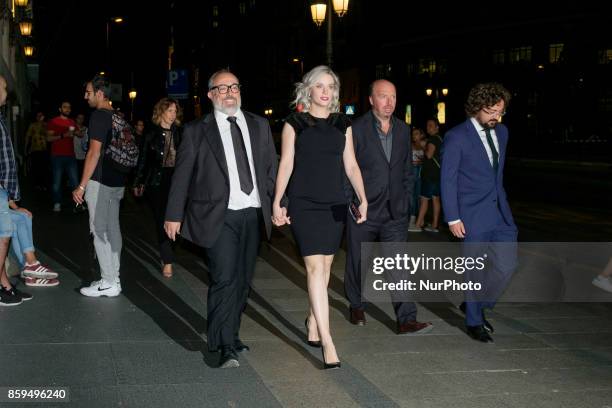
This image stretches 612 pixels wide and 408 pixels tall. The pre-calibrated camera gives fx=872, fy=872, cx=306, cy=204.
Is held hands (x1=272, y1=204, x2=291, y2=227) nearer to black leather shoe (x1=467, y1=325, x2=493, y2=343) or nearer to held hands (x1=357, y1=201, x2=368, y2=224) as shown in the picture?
held hands (x1=357, y1=201, x2=368, y2=224)

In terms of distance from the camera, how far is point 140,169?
898 cm

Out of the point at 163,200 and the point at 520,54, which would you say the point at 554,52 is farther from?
the point at 163,200

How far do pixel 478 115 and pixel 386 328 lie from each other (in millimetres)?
1828

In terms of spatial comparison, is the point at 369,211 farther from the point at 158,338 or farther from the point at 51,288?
the point at 51,288

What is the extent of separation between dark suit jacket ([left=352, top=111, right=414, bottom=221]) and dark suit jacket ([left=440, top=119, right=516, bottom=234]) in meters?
0.46

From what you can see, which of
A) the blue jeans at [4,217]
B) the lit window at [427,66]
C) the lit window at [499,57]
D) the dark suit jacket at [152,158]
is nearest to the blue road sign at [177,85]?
the dark suit jacket at [152,158]

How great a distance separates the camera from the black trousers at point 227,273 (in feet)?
18.8

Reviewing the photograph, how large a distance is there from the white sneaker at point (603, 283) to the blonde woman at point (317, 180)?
395 centimetres

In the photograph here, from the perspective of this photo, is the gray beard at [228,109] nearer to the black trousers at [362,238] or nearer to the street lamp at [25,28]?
the black trousers at [362,238]

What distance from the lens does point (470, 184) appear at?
6.58 m

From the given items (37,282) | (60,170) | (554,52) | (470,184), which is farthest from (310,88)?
(554,52)

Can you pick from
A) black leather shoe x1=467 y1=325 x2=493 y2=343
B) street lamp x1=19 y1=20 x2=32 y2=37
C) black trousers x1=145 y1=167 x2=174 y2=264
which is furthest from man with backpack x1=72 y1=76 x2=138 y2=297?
street lamp x1=19 y1=20 x2=32 y2=37

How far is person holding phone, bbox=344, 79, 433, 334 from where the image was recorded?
22.2 feet

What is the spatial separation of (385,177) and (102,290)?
2983mm
